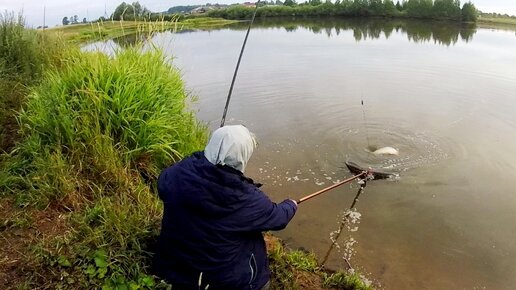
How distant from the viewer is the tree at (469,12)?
35.7 metres

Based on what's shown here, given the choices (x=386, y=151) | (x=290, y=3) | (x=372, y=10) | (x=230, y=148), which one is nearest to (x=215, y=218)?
(x=230, y=148)

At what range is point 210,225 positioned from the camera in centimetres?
257

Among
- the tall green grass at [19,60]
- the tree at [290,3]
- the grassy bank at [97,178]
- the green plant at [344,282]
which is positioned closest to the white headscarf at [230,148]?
the grassy bank at [97,178]

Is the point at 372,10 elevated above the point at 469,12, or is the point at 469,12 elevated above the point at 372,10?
the point at 372,10

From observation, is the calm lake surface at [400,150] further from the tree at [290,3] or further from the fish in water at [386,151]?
the tree at [290,3]

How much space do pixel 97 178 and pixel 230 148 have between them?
1803 millimetres

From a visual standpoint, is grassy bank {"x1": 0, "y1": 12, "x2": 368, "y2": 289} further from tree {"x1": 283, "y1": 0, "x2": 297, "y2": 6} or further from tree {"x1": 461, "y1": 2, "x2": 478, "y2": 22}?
tree {"x1": 283, "y1": 0, "x2": 297, "y2": 6}

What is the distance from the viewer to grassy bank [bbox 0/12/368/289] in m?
2.82

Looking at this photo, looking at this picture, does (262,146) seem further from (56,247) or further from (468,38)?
(468,38)

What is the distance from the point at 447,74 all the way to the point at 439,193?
8727 mm

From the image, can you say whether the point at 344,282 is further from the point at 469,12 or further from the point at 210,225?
the point at 469,12

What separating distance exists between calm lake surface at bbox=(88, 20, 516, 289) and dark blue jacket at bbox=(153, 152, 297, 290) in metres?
2.00

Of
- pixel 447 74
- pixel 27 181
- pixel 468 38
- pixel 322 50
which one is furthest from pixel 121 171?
pixel 468 38

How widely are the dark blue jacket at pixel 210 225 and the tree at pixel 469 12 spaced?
130 feet
